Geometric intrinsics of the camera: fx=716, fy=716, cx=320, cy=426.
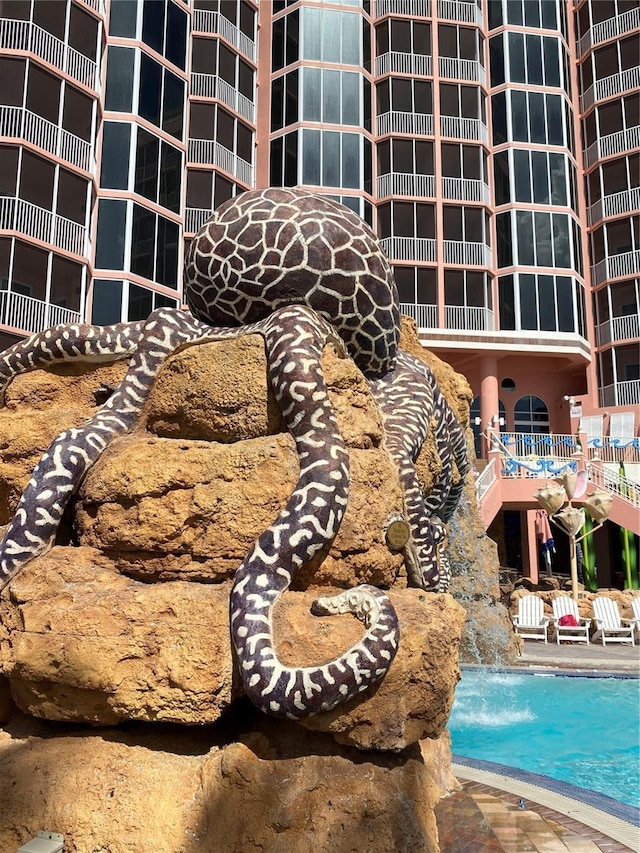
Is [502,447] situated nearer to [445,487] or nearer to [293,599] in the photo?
[445,487]

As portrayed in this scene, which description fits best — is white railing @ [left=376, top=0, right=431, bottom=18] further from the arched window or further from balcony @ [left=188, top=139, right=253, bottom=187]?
the arched window

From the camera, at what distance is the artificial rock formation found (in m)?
3.19

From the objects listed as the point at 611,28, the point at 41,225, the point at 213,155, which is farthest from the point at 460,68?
the point at 41,225

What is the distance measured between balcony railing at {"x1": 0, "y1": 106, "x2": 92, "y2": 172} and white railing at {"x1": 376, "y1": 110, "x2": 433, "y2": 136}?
12176 mm

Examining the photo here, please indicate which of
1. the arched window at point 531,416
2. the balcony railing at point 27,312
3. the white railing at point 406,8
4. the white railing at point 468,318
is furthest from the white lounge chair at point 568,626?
the white railing at point 406,8

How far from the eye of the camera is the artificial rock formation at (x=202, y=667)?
10.5ft

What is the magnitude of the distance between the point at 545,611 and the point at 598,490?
6.84m

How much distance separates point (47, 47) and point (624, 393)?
24.5m

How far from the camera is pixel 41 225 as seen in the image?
21938 mm

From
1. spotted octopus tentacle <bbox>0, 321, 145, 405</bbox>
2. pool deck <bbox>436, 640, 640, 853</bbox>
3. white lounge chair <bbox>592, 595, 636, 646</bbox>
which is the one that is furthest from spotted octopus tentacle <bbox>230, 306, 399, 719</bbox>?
white lounge chair <bbox>592, 595, 636, 646</bbox>

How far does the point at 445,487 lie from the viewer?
19.1 feet

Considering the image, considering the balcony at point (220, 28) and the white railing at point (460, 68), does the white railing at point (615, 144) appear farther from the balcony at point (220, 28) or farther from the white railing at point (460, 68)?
the balcony at point (220, 28)

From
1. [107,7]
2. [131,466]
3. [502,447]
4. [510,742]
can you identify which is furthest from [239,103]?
[131,466]

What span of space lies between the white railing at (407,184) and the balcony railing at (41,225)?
1221 cm
